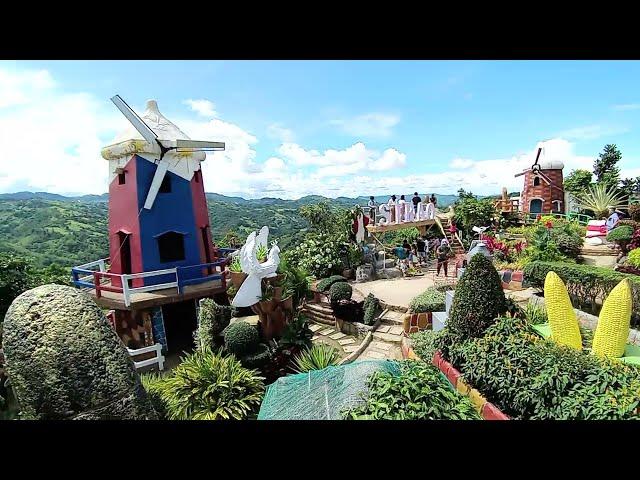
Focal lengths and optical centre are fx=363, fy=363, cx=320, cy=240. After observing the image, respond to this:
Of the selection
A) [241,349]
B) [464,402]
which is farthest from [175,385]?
[464,402]

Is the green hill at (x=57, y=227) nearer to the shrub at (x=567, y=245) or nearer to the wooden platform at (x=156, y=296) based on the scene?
Answer: the wooden platform at (x=156, y=296)

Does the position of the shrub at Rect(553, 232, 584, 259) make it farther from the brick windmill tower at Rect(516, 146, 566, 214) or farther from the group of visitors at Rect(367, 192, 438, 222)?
the brick windmill tower at Rect(516, 146, 566, 214)

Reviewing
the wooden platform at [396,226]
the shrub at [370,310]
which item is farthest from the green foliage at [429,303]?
the wooden platform at [396,226]

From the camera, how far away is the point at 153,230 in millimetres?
8734

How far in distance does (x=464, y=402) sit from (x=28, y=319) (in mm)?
4248

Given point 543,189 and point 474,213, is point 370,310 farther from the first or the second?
point 543,189

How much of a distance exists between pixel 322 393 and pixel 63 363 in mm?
2367

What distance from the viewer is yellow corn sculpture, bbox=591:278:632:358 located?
4.70 m

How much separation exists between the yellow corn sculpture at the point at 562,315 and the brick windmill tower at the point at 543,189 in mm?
18544

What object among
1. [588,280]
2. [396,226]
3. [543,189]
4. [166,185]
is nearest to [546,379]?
[588,280]

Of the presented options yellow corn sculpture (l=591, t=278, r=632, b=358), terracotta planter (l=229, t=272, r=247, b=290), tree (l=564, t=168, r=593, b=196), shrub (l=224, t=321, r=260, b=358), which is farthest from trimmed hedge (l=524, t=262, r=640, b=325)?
tree (l=564, t=168, r=593, b=196)

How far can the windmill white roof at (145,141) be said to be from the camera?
28.3ft

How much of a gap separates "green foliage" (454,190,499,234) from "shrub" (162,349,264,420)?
1471cm
